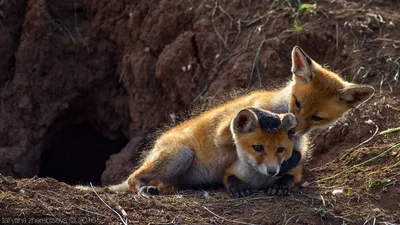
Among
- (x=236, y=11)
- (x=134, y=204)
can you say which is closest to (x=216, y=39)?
(x=236, y=11)

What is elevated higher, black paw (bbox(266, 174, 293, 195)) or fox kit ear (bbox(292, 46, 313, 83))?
fox kit ear (bbox(292, 46, 313, 83))

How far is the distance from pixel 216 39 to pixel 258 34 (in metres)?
0.61

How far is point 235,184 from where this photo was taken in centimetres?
646

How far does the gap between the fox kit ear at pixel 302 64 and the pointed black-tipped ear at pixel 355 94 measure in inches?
15.6

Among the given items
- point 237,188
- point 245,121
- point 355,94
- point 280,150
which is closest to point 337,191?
point 280,150

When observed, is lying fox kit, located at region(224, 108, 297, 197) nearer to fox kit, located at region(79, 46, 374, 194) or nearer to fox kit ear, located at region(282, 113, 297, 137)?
fox kit ear, located at region(282, 113, 297, 137)

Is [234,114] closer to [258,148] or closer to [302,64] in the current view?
[258,148]

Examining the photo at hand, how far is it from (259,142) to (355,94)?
1.35 m

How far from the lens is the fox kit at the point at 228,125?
6879 millimetres

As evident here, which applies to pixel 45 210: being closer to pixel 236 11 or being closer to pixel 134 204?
pixel 134 204

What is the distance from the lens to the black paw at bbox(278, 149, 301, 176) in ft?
21.2

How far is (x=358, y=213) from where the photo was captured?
5.77 meters

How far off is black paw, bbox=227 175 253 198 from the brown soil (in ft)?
0.46

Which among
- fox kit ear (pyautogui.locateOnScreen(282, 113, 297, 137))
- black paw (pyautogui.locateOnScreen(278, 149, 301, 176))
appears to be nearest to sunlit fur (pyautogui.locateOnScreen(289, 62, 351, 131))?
black paw (pyautogui.locateOnScreen(278, 149, 301, 176))
